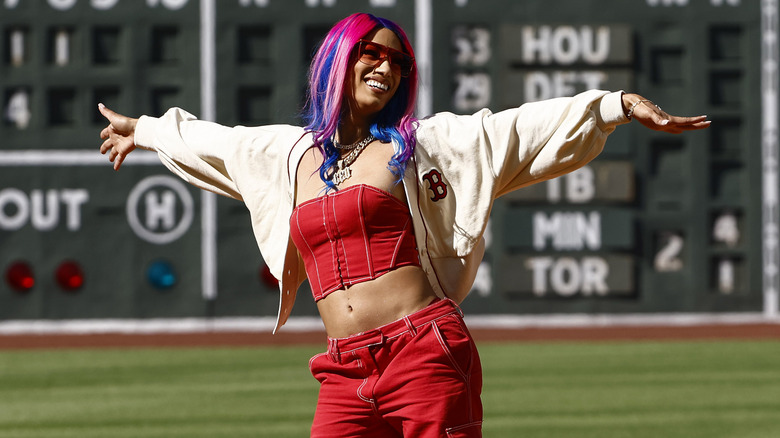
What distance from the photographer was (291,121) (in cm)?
1072

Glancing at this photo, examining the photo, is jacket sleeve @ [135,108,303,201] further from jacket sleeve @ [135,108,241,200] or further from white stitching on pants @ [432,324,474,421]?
white stitching on pants @ [432,324,474,421]

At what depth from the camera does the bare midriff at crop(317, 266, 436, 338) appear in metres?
2.79

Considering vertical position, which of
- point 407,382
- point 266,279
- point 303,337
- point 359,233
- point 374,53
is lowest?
point 303,337

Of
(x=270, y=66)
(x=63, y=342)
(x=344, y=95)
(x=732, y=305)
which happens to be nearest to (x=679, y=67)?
(x=732, y=305)

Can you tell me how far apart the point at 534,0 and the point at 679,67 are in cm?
148

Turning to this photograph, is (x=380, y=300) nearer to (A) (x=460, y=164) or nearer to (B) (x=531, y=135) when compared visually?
(A) (x=460, y=164)

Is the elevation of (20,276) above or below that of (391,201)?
below

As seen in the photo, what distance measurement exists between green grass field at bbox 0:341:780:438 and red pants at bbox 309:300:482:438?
3476 mm

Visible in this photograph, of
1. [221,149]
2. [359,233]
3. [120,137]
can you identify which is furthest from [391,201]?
[120,137]

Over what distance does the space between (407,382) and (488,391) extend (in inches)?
203

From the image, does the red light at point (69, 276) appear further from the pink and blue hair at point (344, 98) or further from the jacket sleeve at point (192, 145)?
the pink and blue hair at point (344, 98)

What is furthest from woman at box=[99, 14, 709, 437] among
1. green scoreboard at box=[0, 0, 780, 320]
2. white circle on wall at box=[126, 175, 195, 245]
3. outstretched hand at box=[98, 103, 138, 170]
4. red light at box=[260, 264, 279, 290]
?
white circle on wall at box=[126, 175, 195, 245]

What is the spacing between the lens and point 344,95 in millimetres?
2941

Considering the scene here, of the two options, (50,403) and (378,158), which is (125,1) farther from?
(378,158)
